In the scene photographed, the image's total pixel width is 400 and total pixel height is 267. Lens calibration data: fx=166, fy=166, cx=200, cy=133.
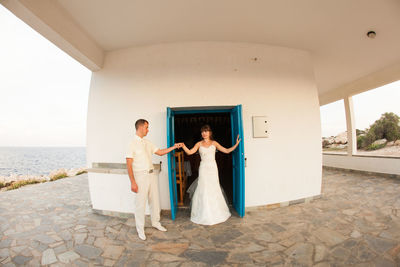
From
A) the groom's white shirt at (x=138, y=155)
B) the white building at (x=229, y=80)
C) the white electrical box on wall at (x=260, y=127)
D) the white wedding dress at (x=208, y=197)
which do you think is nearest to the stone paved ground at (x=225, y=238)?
the white wedding dress at (x=208, y=197)

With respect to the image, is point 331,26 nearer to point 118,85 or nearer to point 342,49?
point 342,49

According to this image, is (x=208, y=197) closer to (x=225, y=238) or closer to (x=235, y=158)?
(x=225, y=238)

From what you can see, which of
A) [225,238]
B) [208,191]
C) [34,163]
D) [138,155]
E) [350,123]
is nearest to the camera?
[225,238]

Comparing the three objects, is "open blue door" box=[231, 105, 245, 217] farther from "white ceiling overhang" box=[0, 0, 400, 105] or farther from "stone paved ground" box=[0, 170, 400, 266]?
"white ceiling overhang" box=[0, 0, 400, 105]

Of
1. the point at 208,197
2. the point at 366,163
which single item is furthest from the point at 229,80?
the point at 366,163

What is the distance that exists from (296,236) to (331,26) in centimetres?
385

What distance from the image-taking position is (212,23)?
9.93ft

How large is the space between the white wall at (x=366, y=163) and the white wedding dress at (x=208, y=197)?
6.73 m

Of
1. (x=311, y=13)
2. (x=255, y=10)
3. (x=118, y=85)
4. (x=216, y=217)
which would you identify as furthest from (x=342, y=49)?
(x=118, y=85)

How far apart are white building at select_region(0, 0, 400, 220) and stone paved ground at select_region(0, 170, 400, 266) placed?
1.65 feet

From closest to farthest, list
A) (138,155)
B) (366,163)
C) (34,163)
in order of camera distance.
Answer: (138,155) → (366,163) → (34,163)

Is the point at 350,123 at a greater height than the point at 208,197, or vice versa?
the point at 350,123

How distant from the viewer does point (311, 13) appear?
286cm

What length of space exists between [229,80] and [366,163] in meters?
7.14
